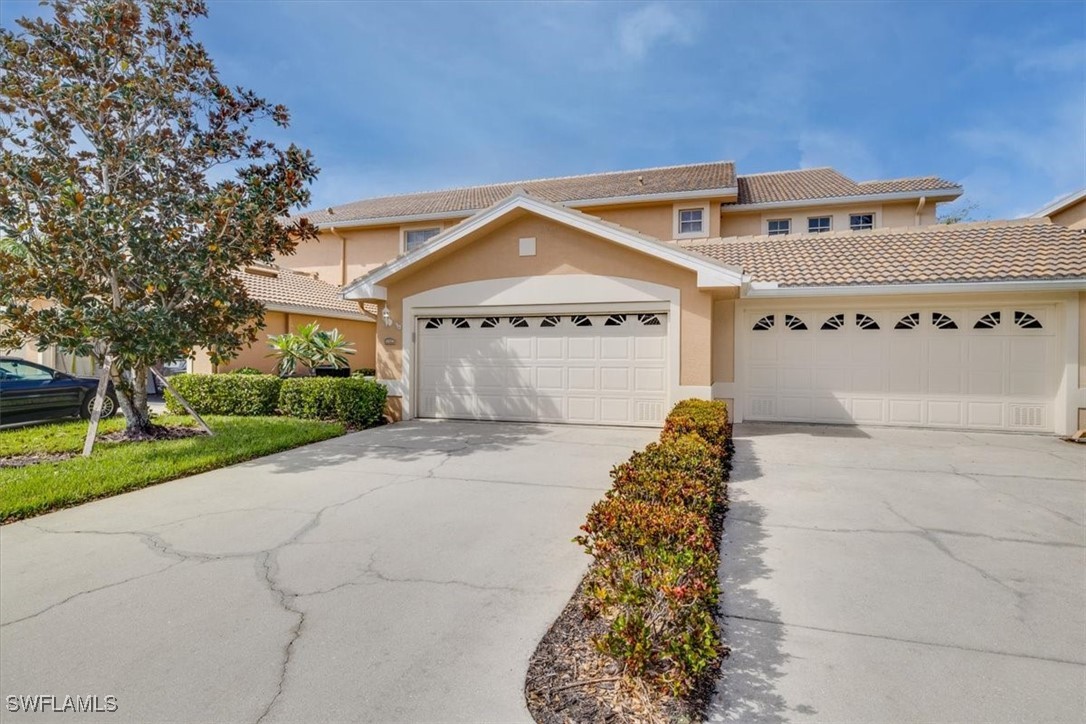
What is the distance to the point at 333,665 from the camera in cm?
266

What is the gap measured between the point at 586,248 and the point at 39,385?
12.0 metres

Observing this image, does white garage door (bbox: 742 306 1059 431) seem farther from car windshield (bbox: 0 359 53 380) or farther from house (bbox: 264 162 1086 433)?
car windshield (bbox: 0 359 53 380)

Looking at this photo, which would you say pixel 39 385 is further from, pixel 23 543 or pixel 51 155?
pixel 23 543

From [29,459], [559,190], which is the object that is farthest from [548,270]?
[559,190]

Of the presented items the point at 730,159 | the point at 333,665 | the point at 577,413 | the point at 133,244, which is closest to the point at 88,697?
the point at 333,665

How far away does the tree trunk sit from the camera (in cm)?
864

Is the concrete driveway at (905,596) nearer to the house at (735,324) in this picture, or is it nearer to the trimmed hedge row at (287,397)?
the house at (735,324)

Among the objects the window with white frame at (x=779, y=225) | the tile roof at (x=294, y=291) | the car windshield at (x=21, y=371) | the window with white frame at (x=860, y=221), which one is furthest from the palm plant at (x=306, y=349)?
the window with white frame at (x=860, y=221)

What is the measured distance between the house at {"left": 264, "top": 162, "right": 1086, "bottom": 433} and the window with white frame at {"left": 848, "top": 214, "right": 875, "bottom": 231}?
5040mm

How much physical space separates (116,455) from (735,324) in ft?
37.1

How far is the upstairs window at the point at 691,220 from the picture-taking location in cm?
1652

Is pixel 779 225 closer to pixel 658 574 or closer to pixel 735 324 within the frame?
pixel 735 324

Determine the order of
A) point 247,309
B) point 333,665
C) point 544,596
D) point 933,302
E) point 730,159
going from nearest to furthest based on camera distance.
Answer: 1. point 333,665
2. point 544,596
3. point 247,309
4. point 933,302
5. point 730,159

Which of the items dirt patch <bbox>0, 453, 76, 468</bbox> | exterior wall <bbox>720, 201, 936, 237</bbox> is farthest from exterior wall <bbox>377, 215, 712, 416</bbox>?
Result: exterior wall <bbox>720, 201, 936, 237</bbox>
